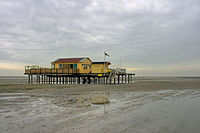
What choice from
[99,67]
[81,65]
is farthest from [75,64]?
[99,67]

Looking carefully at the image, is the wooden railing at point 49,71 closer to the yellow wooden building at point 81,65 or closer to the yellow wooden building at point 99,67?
the yellow wooden building at point 81,65

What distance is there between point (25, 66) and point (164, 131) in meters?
36.2

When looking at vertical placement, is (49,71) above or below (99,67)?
below

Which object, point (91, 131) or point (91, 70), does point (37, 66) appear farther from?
point (91, 131)

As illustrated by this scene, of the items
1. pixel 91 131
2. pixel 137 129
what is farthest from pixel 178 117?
pixel 91 131

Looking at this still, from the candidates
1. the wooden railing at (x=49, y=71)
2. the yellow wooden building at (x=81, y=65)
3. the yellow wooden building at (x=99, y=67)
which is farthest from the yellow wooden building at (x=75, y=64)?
the yellow wooden building at (x=99, y=67)

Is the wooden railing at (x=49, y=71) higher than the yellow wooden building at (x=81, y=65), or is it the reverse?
the yellow wooden building at (x=81, y=65)

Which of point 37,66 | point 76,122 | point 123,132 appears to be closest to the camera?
point 123,132

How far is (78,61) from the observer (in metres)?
32.9

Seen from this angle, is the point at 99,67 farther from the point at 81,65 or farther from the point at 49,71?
the point at 49,71

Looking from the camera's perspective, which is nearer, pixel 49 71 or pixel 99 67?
pixel 99 67

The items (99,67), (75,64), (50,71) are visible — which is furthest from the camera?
(50,71)

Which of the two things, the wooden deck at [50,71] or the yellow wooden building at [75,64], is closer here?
the wooden deck at [50,71]

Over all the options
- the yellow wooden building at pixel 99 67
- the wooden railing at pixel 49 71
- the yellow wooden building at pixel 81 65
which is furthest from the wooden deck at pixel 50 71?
the yellow wooden building at pixel 99 67
